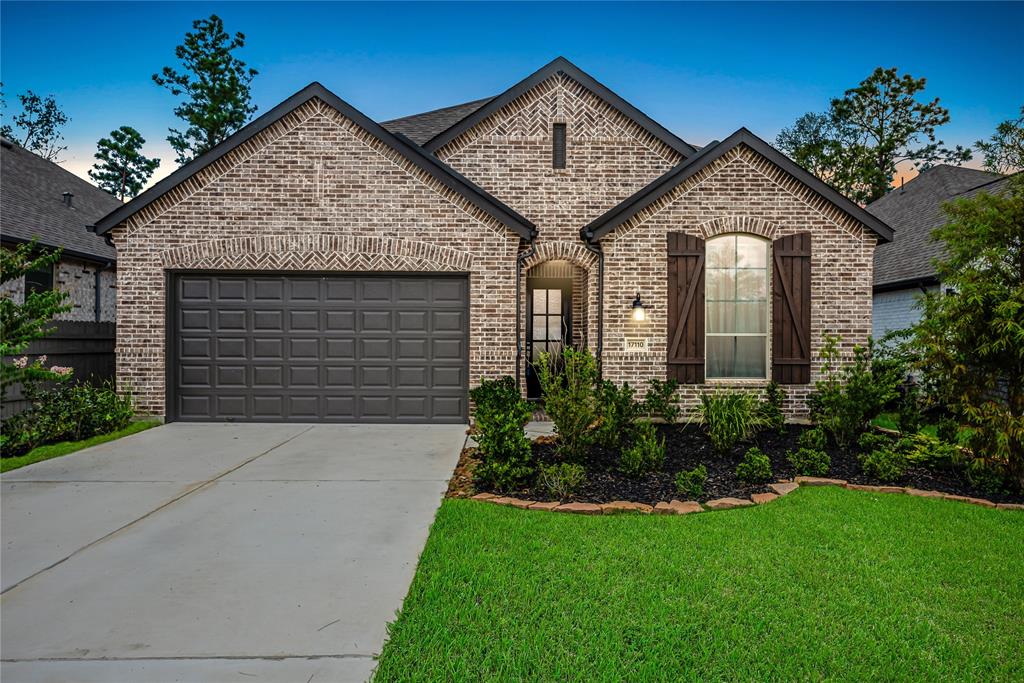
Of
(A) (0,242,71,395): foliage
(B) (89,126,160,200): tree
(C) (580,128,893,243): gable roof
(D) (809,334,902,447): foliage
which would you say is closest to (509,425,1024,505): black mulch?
(D) (809,334,902,447): foliage

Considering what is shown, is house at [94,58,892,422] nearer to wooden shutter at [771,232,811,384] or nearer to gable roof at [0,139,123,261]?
wooden shutter at [771,232,811,384]

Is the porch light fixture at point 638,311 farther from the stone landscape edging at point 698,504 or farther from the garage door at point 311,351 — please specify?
the stone landscape edging at point 698,504

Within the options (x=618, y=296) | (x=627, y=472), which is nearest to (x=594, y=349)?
(x=618, y=296)

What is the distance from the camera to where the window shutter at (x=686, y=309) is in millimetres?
9539

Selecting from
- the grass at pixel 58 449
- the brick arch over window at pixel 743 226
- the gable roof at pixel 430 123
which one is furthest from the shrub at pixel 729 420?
the gable roof at pixel 430 123

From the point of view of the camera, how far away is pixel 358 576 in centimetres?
371

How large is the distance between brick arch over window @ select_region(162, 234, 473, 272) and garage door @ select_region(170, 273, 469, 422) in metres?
0.26

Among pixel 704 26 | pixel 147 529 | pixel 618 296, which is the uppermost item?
pixel 704 26

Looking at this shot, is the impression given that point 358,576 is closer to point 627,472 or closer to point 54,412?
point 627,472

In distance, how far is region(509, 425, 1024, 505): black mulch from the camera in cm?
554

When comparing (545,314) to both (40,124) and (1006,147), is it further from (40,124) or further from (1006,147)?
(40,124)

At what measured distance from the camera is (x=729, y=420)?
295 inches

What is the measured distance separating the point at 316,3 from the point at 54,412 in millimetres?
9113

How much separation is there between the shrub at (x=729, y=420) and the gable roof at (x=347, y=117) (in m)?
4.39
